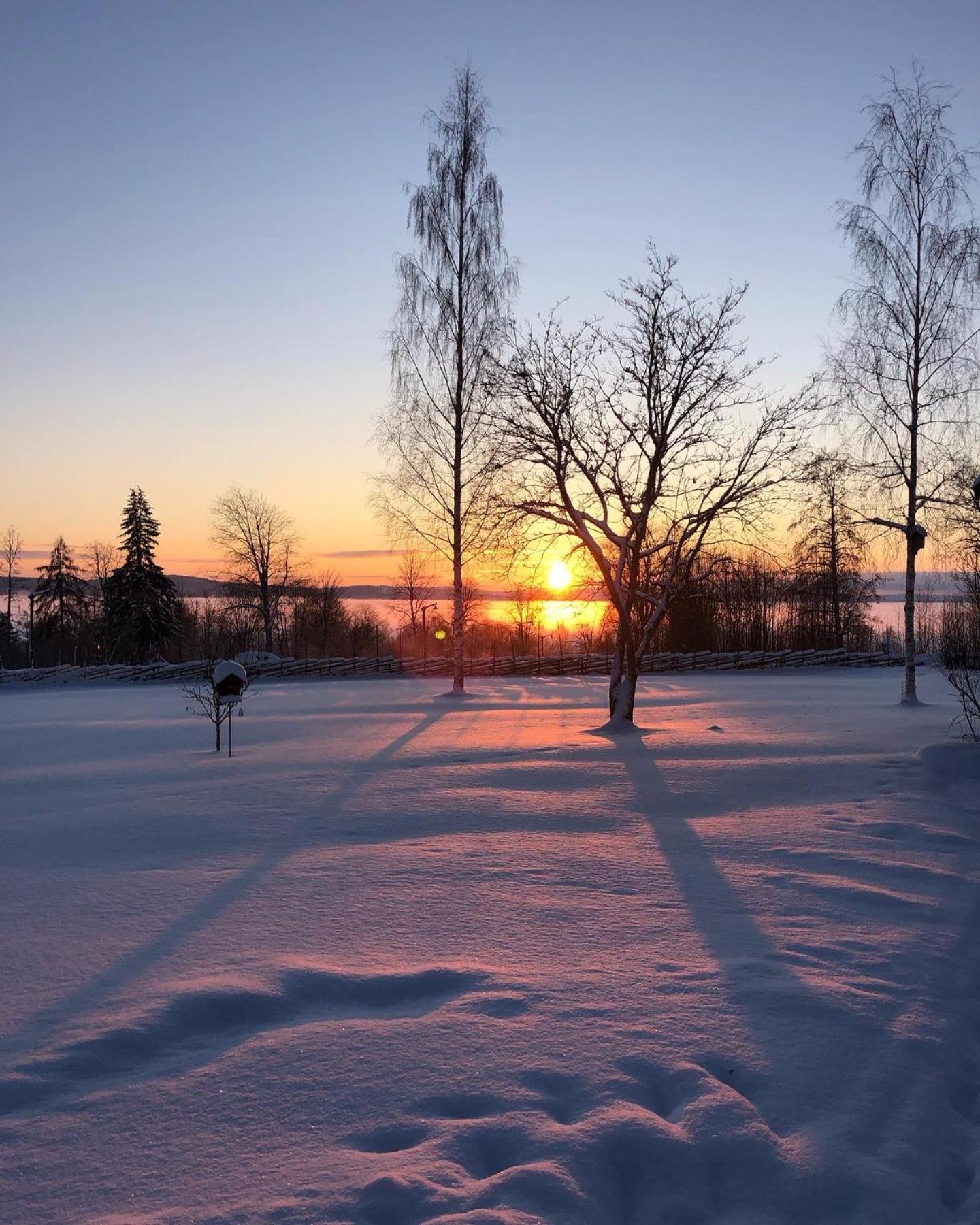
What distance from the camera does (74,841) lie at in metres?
6.54

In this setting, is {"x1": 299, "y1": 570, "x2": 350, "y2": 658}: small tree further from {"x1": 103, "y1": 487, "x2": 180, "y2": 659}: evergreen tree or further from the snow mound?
the snow mound

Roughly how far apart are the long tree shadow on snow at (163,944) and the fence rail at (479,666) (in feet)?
71.9

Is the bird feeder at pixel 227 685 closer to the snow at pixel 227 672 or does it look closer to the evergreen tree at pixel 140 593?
the snow at pixel 227 672

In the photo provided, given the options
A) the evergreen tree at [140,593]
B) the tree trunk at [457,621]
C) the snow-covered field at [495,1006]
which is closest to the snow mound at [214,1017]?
the snow-covered field at [495,1006]

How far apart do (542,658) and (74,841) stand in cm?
2487

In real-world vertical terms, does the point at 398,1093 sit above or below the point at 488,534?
below

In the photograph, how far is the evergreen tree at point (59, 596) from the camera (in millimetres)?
51875

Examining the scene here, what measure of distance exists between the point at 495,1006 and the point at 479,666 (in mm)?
26557

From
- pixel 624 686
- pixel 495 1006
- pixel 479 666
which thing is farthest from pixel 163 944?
pixel 479 666

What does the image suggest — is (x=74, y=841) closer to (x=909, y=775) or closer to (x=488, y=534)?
(x=909, y=775)

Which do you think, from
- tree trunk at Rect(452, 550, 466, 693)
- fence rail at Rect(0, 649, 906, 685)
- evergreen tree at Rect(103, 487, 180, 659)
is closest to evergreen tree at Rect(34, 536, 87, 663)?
evergreen tree at Rect(103, 487, 180, 659)

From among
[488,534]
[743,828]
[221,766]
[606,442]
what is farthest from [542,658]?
[743,828]

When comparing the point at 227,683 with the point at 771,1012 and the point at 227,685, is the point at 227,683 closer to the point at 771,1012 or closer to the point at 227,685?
the point at 227,685

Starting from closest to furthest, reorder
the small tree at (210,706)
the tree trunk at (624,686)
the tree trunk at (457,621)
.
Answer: the small tree at (210,706) < the tree trunk at (624,686) < the tree trunk at (457,621)
